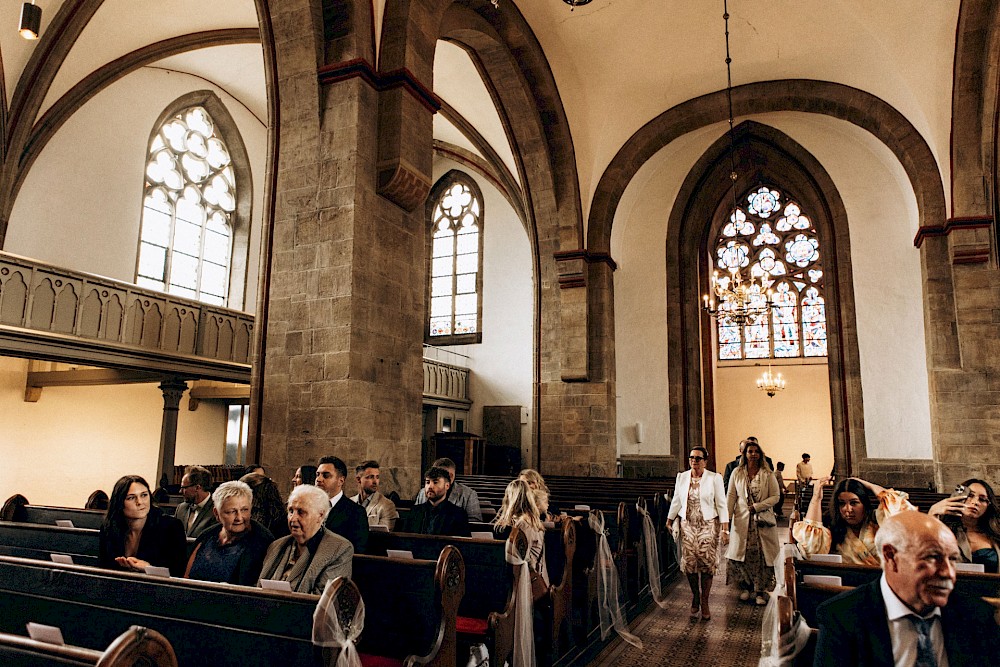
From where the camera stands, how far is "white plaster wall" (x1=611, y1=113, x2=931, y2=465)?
44.1 feet

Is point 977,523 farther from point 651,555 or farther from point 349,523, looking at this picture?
point 651,555

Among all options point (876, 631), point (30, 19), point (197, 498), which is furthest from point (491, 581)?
point (30, 19)

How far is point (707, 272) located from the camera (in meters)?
17.4

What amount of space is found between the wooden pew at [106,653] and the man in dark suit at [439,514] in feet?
10.7

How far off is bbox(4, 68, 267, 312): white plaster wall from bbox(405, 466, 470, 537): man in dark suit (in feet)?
34.1

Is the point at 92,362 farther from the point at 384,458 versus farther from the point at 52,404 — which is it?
the point at 384,458

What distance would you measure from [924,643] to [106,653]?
1.94 m

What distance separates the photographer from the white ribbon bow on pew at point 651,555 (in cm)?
654

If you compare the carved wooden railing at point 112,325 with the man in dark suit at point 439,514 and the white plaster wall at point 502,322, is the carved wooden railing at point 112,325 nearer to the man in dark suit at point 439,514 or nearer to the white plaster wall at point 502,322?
the man in dark suit at point 439,514

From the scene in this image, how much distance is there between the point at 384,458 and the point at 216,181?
1124cm

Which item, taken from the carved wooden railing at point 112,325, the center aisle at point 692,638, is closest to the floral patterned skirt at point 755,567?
the center aisle at point 692,638

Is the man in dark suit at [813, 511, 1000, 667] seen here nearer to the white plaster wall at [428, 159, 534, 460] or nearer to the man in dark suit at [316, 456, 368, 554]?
the man in dark suit at [316, 456, 368, 554]

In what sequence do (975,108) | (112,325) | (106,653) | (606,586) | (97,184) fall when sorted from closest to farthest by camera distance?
(106,653) < (606,586) < (112,325) < (975,108) < (97,184)

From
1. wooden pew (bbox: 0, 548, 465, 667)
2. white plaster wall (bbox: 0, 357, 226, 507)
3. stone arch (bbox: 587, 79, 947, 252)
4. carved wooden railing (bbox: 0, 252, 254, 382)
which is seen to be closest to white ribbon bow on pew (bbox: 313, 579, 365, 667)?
wooden pew (bbox: 0, 548, 465, 667)
